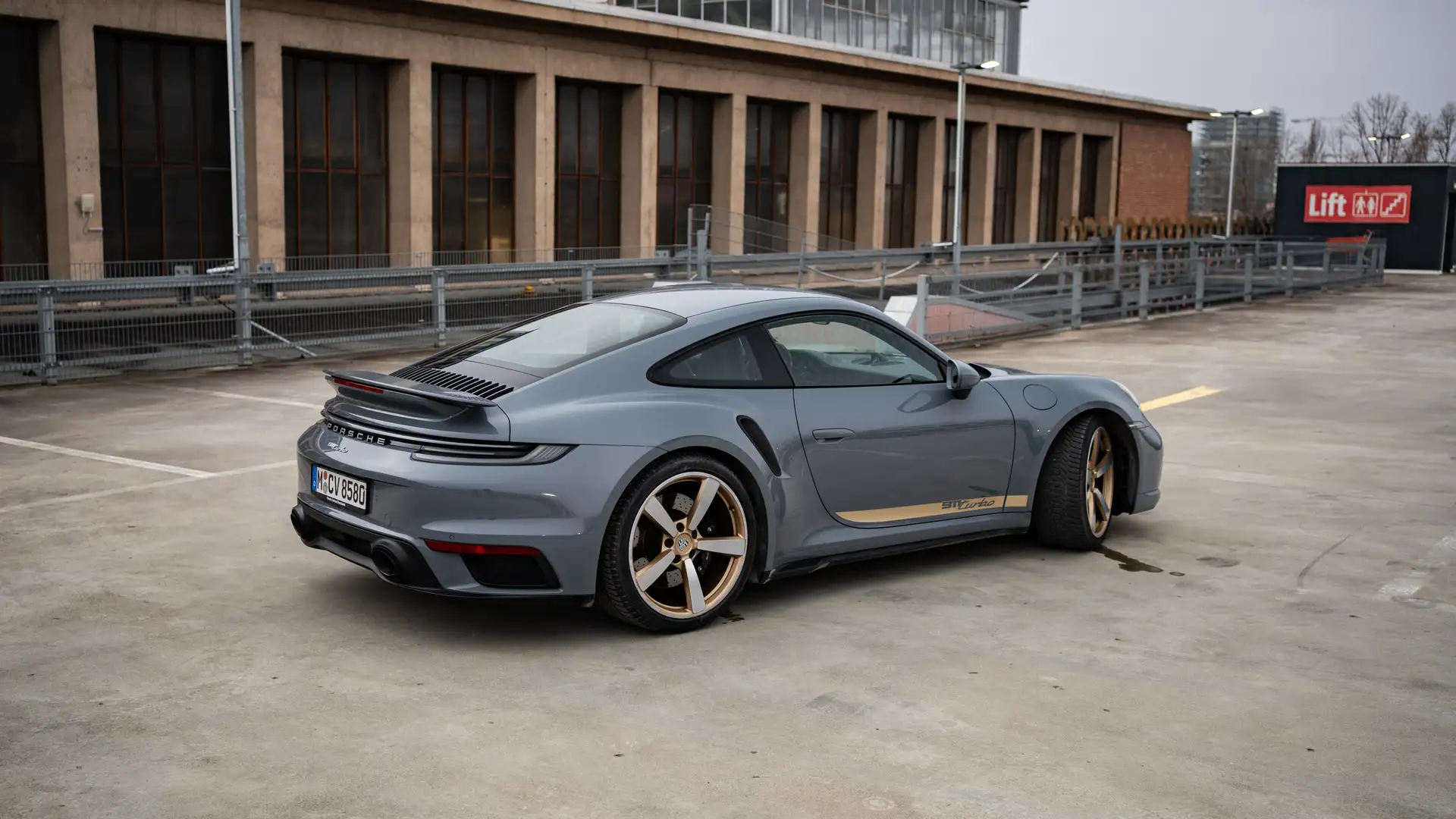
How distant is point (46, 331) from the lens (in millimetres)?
13797

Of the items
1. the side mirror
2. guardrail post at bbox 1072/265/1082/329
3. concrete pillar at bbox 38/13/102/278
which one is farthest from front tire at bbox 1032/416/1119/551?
concrete pillar at bbox 38/13/102/278

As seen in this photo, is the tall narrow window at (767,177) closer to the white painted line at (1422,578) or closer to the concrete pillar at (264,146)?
the concrete pillar at (264,146)

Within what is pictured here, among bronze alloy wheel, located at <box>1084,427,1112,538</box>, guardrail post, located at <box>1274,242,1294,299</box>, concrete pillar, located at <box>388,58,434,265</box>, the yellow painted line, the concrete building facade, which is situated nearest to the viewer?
bronze alloy wheel, located at <box>1084,427,1112,538</box>

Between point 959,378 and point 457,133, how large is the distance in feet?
89.2

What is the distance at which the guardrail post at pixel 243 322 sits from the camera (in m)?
16.0

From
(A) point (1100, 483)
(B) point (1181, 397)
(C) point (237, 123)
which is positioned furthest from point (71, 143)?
(A) point (1100, 483)

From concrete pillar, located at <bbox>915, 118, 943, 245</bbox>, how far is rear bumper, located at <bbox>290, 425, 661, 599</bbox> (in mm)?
42047

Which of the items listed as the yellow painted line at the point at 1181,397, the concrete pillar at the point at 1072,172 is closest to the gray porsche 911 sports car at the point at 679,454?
the yellow painted line at the point at 1181,397

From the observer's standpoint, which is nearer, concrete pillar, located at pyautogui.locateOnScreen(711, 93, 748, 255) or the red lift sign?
concrete pillar, located at pyautogui.locateOnScreen(711, 93, 748, 255)

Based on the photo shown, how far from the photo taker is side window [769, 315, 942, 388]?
243 inches

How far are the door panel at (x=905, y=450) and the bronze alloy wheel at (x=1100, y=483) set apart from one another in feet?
1.75

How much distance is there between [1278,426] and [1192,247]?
2665cm

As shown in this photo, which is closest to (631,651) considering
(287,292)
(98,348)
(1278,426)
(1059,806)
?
(1059,806)

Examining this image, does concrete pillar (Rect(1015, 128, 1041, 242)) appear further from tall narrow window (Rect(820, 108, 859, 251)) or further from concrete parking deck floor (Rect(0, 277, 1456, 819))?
concrete parking deck floor (Rect(0, 277, 1456, 819))
